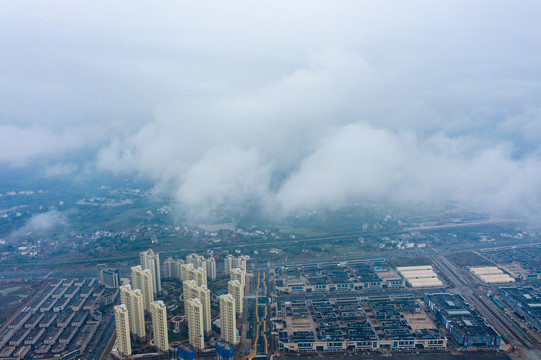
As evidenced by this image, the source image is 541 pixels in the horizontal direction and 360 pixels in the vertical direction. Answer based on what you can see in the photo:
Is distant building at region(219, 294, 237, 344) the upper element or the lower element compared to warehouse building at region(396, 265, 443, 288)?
upper

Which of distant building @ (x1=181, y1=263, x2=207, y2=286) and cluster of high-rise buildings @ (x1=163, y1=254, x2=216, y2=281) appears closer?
distant building @ (x1=181, y1=263, x2=207, y2=286)

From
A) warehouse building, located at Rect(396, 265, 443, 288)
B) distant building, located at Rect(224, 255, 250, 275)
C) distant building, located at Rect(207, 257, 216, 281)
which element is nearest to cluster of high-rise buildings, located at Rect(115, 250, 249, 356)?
distant building, located at Rect(207, 257, 216, 281)

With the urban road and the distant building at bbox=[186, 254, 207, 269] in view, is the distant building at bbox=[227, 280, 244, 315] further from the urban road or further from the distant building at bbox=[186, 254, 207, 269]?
the urban road

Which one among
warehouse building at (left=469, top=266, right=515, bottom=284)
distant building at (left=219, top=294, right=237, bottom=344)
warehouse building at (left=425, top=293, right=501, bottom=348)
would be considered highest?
distant building at (left=219, top=294, right=237, bottom=344)

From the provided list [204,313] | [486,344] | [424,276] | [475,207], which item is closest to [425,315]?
[486,344]

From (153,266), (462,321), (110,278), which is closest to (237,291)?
(153,266)

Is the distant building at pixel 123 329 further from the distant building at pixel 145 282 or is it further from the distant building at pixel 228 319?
the distant building at pixel 228 319

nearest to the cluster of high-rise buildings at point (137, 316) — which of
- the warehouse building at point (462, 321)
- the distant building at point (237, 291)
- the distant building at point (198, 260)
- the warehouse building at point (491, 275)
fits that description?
the distant building at point (237, 291)
